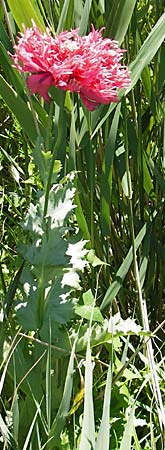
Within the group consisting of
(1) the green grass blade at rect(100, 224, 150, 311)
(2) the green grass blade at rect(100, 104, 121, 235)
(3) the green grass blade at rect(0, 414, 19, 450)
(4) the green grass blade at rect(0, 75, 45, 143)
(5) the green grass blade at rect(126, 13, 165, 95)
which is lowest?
(3) the green grass blade at rect(0, 414, 19, 450)

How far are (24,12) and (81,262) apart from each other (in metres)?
0.33

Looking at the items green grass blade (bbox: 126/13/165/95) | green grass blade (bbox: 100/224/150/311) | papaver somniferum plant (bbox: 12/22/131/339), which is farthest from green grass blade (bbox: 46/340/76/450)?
green grass blade (bbox: 126/13/165/95)

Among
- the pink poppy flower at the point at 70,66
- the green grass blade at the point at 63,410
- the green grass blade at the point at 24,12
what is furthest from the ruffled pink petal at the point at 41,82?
the green grass blade at the point at 63,410

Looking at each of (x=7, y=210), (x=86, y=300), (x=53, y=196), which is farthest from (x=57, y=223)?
(x=7, y=210)

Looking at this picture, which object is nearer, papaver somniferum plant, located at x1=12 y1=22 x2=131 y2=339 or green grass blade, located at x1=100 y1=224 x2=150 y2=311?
papaver somniferum plant, located at x1=12 y1=22 x2=131 y2=339

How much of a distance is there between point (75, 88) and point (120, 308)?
582 mm

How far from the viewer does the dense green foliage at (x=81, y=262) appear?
983 millimetres

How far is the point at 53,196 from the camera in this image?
102cm

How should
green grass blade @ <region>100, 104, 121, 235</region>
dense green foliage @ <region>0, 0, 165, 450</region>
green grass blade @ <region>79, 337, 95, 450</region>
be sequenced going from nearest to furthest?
green grass blade @ <region>79, 337, 95, 450</region> → dense green foliage @ <region>0, 0, 165, 450</region> → green grass blade @ <region>100, 104, 121, 235</region>

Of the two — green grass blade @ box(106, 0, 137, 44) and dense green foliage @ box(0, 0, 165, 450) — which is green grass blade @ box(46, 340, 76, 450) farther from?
green grass blade @ box(106, 0, 137, 44)

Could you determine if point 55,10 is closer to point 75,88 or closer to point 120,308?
point 75,88

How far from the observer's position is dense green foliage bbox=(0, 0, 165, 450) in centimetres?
98

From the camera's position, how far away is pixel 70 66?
83cm

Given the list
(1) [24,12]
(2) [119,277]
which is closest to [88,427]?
(2) [119,277]
